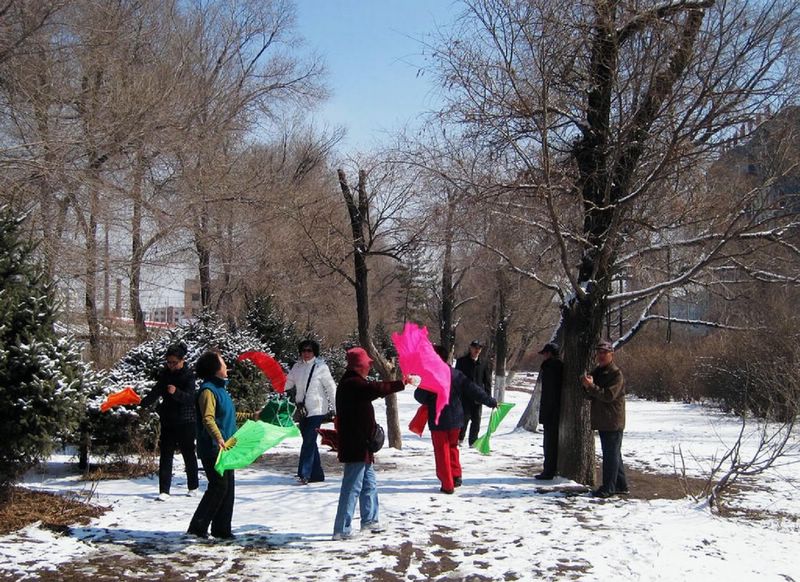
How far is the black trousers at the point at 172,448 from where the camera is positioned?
751cm

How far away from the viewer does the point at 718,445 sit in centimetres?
1462

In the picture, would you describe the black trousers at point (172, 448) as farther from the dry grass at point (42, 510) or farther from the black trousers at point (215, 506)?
the black trousers at point (215, 506)

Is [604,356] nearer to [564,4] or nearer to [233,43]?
[564,4]

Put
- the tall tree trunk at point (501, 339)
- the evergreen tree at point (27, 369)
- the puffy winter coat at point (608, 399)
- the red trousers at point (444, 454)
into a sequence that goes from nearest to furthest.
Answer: the evergreen tree at point (27, 369) < the puffy winter coat at point (608, 399) < the red trousers at point (444, 454) < the tall tree trunk at point (501, 339)

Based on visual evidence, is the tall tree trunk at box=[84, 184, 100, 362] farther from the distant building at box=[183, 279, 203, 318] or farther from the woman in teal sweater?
the woman in teal sweater

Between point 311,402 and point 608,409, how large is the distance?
10.6 feet

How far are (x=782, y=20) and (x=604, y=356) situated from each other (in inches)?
152

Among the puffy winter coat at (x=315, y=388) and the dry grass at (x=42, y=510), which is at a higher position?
the puffy winter coat at (x=315, y=388)

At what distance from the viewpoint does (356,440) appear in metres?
6.28

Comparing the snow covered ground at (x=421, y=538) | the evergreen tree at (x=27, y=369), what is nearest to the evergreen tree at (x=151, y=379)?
the snow covered ground at (x=421, y=538)

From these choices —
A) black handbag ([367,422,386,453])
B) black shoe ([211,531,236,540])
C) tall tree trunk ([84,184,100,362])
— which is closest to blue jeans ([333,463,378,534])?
black handbag ([367,422,386,453])

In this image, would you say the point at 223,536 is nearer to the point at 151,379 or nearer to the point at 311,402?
the point at 311,402

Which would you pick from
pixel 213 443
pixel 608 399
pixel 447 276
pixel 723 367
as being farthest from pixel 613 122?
pixel 723 367

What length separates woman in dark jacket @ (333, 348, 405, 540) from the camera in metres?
6.23
